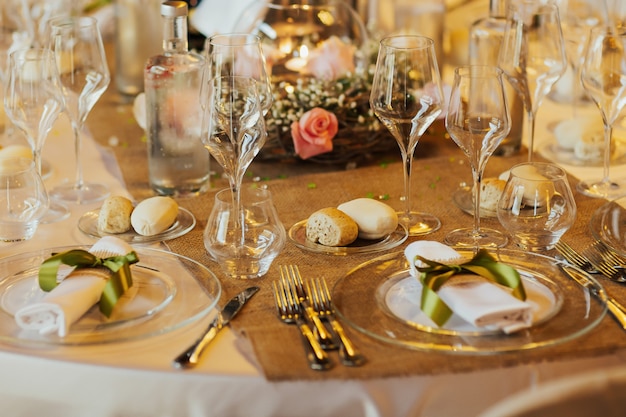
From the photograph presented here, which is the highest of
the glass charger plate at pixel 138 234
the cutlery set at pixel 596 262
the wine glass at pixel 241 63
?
the wine glass at pixel 241 63

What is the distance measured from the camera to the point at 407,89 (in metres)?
1.42

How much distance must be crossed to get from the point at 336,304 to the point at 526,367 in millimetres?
269

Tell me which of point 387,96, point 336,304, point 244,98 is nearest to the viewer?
point 336,304

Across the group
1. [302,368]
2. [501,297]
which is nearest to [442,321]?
[501,297]

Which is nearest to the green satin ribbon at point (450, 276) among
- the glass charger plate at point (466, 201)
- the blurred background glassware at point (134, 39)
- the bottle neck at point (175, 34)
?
the glass charger plate at point (466, 201)

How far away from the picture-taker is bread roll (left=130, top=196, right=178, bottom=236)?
4.83 feet

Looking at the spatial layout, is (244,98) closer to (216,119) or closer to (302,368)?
(216,119)

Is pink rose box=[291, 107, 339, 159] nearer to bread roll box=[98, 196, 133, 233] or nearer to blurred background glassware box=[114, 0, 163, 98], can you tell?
bread roll box=[98, 196, 133, 233]

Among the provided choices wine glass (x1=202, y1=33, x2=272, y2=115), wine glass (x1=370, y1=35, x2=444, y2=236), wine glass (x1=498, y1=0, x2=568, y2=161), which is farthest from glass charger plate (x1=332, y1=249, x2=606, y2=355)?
wine glass (x1=498, y1=0, x2=568, y2=161)

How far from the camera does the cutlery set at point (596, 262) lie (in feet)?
4.09

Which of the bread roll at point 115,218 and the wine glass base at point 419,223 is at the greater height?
the bread roll at point 115,218

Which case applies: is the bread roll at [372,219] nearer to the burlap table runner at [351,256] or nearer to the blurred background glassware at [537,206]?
the burlap table runner at [351,256]

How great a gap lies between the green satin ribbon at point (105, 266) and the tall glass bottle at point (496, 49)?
1.00m

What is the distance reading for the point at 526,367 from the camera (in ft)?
3.43
